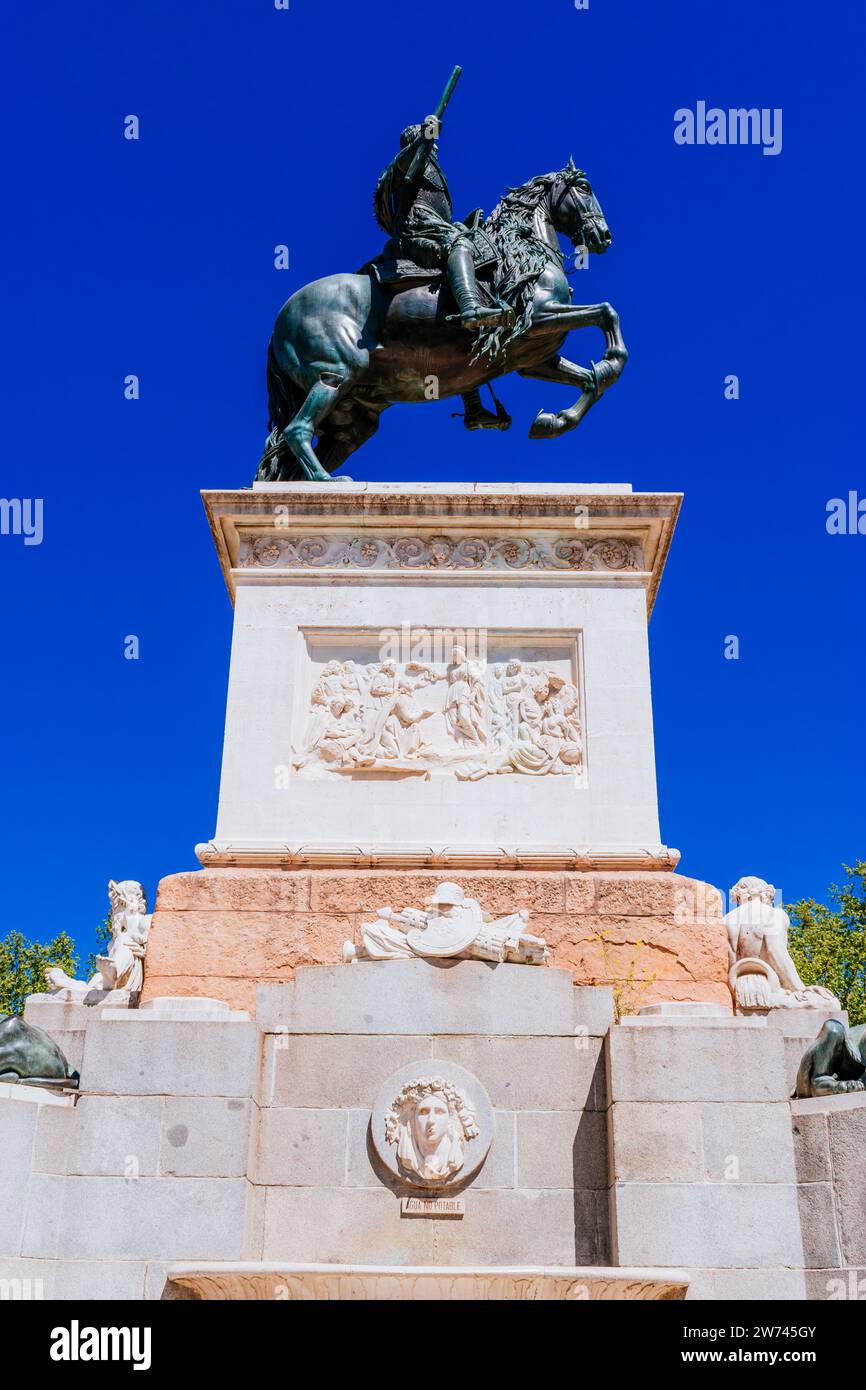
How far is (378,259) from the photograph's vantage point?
13531 mm

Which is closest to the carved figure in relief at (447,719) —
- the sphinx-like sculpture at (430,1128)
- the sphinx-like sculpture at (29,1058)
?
the sphinx-like sculpture at (430,1128)

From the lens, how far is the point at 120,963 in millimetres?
10305

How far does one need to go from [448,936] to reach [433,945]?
0.43 ft

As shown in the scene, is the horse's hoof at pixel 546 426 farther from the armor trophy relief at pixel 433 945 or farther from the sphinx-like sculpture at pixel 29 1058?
the sphinx-like sculpture at pixel 29 1058

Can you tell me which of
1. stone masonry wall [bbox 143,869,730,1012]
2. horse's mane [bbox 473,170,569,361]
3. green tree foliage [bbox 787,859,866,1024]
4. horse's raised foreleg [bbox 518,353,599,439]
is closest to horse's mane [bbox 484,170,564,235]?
horse's mane [bbox 473,170,569,361]

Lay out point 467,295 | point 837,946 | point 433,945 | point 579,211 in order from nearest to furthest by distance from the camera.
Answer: point 433,945 → point 467,295 → point 579,211 → point 837,946


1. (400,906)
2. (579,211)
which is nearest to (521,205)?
(579,211)

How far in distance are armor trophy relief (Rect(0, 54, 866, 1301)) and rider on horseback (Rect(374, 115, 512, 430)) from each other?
1.5 inches

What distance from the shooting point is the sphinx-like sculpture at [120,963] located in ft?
33.6

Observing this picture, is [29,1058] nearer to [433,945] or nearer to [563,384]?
[433,945]

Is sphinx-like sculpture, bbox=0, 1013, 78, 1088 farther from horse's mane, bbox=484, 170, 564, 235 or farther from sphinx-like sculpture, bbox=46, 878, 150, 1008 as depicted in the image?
horse's mane, bbox=484, 170, 564, 235
